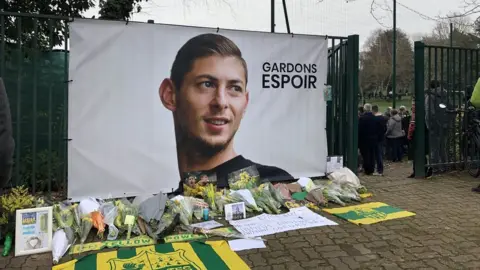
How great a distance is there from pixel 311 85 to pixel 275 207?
244 cm

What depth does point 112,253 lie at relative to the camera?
165 inches

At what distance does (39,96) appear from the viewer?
600 cm

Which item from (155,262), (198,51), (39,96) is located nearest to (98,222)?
(155,262)

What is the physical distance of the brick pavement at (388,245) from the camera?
4.02 metres

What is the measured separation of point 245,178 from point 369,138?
3412 mm

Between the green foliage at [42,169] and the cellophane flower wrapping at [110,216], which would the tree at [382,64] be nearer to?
the green foliage at [42,169]

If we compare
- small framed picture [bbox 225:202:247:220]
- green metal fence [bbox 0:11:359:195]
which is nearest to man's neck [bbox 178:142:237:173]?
small framed picture [bbox 225:202:247:220]

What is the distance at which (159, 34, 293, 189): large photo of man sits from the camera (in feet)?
20.6

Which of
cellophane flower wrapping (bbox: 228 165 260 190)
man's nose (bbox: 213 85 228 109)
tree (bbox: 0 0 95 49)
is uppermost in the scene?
tree (bbox: 0 0 95 49)

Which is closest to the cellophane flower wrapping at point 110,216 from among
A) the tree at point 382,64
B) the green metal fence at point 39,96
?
the green metal fence at point 39,96

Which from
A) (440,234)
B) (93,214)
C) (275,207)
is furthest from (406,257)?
(93,214)

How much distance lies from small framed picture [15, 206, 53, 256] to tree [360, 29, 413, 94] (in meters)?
23.7

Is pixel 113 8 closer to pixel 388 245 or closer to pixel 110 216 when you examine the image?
pixel 110 216

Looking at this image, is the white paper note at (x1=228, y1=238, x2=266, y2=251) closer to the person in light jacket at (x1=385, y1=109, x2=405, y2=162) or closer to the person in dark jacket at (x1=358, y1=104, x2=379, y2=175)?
the person in dark jacket at (x1=358, y1=104, x2=379, y2=175)
